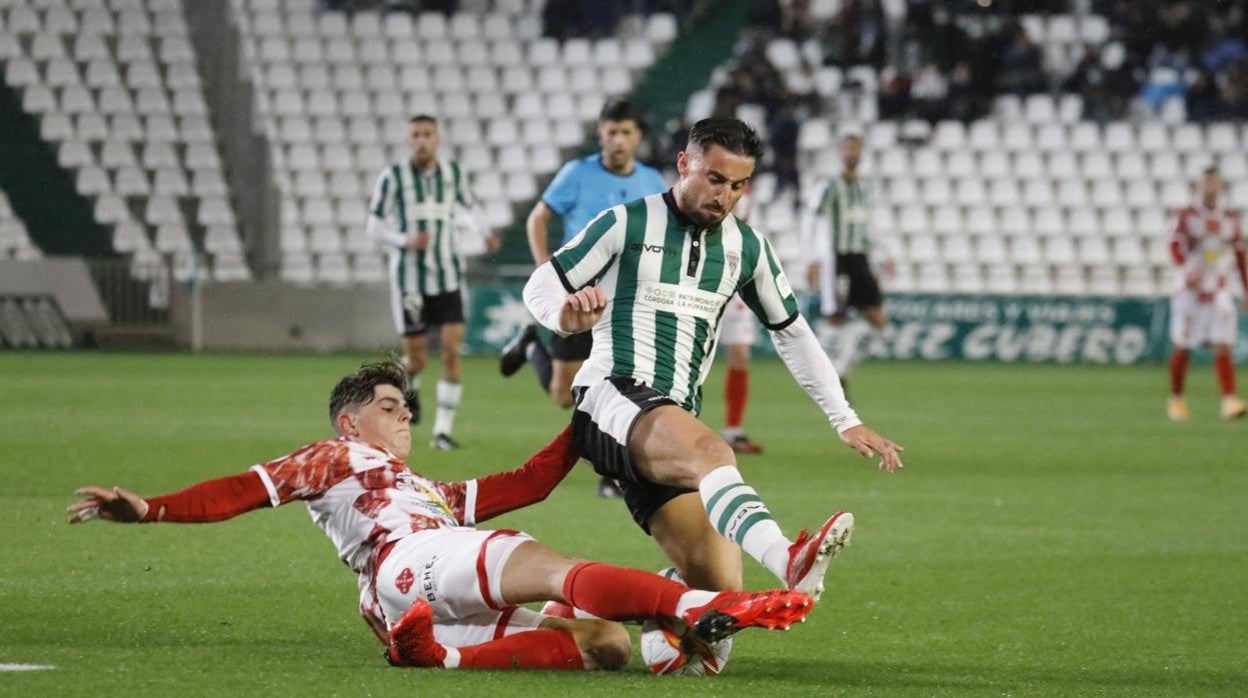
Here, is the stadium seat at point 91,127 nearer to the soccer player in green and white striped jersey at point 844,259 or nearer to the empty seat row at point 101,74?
the empty seat row at point 101,74

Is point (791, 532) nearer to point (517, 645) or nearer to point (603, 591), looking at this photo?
point (517, 645)

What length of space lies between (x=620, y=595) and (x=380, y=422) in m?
1.05

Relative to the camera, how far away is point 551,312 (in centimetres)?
582

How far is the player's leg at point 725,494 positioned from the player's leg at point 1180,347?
12453 millimetres

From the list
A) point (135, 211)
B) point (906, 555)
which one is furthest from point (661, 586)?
point (135, 211)

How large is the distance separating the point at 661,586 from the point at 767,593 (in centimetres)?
38

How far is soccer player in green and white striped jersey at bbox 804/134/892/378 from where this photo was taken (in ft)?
57.3

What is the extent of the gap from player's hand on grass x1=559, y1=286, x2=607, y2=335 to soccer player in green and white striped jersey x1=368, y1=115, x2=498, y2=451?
8440mm

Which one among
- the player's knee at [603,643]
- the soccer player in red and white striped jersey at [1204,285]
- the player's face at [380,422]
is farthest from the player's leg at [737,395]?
the player's knee at [603,643]

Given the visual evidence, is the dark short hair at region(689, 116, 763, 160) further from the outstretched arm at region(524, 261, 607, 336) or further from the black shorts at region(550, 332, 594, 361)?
the black shorts at region(550, 332, 594, 361)

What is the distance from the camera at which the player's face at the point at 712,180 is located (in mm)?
5980

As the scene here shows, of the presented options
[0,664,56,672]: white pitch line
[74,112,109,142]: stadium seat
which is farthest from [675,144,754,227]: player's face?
[74,112,109,142]: stadium seat

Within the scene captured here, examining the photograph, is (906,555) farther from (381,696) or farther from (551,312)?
(381,696)

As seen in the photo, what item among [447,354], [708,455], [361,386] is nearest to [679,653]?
[708,455]
